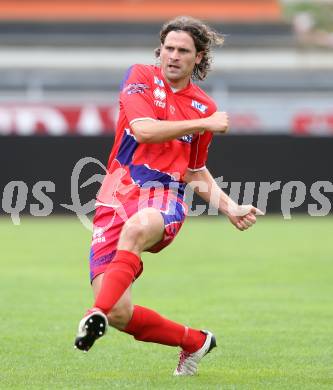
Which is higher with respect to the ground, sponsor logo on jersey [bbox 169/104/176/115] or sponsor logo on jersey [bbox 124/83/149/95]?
sponsor logo on jersey [bbox 124/83/149/95]

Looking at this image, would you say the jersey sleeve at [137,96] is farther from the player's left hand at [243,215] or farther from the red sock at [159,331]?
the red sock at [159,331]

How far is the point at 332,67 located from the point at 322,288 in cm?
3339

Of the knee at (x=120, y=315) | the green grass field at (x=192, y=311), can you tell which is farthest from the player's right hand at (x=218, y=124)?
the green grass field at (x=192, y=311)

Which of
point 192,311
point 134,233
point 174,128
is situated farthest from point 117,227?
point 192,311

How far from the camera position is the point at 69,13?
4984 cm

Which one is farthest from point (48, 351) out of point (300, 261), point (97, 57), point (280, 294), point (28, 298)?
point (97, 57)

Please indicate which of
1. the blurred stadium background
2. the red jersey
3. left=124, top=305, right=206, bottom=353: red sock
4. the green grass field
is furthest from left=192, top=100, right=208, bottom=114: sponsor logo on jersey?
the blurred stadium background

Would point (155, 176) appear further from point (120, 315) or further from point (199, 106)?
point (120, 315)

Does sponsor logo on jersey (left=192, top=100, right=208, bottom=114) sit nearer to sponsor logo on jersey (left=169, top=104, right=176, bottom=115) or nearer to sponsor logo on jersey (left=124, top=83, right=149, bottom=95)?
sponsor logo on jersey (left=169, top=104, right=176, bottom=115)

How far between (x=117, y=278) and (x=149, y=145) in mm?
900

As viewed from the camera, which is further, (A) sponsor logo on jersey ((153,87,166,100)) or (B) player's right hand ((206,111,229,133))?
(A) sponsor logo on jersey ((153,87,166,100))

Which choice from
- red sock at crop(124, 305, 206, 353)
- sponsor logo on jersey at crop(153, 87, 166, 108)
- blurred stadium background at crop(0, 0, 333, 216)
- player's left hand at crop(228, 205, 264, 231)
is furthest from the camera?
blurred stadium background at crop(0, 0, 333, 216)

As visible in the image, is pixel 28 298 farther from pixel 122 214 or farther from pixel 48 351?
pixel 122 214

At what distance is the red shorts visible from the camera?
639 centimetres
